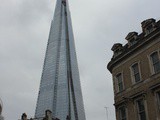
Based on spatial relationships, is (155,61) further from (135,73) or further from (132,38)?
(132,38)

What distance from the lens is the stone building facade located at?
1216 inches

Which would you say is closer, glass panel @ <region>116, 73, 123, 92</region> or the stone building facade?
the stone building facade

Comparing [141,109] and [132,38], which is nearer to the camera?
[141,109]

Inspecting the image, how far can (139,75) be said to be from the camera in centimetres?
3344

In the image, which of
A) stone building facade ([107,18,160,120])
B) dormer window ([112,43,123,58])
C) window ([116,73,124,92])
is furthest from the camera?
dormer window ([112,43,123,58])

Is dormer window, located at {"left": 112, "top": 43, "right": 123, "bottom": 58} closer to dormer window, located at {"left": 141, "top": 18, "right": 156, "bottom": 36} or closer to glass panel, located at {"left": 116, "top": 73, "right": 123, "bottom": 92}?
glass panel, located at {"left": 116, "top": 73, "right": 123, "bottom": 92}

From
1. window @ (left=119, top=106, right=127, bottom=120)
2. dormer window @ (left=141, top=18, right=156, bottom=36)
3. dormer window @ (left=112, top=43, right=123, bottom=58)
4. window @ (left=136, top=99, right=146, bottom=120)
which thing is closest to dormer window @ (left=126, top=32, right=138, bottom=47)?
dormer window @ (left=141, top=18, right=156, bottom=36)

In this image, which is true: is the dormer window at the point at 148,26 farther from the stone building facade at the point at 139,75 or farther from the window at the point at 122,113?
the window at the point at 122,113


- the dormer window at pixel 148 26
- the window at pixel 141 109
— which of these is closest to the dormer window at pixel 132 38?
the dormer window at pixel 148 26

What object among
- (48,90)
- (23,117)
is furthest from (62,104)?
(23,117)

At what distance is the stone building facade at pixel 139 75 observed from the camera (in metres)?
30.9

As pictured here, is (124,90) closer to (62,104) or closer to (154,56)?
(154,56)

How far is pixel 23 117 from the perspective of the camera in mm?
60938

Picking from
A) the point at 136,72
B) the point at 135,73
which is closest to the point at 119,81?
the point at 135,73
